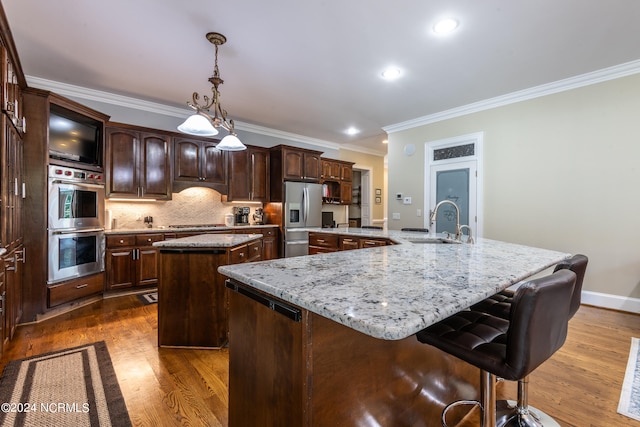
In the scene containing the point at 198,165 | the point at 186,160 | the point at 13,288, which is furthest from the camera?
the point at 198,165

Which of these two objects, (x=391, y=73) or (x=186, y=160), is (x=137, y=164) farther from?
(x=391, y=73)

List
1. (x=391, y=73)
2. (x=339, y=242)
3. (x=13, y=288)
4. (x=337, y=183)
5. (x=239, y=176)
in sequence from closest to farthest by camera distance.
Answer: (x=13, y=288)
(x=391, y=73)
(x=339, y=242)
(x=239, y=176)
(x=337, y=183)

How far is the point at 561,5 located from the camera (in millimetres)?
2215

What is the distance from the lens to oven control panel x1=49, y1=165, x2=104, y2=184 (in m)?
3.01

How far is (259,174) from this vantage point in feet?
17.7

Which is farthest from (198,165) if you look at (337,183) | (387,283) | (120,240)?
(387,283)

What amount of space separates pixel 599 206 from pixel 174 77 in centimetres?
522

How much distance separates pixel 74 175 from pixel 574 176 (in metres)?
5.84

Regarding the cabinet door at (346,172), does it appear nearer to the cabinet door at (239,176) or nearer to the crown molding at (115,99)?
the crown molding at (115,99)

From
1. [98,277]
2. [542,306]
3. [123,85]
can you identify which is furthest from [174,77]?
[542,306]

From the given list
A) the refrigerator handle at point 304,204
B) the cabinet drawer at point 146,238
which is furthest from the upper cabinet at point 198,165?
the refrigerator handle at point 304,204

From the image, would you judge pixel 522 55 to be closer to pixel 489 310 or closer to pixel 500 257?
pixel 500 257

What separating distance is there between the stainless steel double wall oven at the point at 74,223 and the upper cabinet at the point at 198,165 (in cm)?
107

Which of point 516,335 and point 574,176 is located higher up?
point 574,176
